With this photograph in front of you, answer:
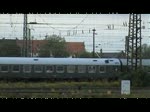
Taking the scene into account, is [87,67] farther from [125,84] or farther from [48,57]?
[125,84]

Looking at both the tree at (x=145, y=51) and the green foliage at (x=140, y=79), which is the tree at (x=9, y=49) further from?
the tree at (x=145, y=51)

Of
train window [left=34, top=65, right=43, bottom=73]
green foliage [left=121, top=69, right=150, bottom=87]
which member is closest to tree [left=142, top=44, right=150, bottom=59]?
green foliage [left=121, top=69, right=150, bottom=87]

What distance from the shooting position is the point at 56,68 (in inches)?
786

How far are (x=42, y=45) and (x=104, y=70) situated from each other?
12.4ft

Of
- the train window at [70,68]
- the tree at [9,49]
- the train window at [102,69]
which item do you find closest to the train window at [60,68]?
the train window at [70,68]

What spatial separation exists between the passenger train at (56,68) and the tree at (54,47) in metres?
0.54

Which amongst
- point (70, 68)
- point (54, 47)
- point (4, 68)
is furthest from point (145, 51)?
point (4, 68)

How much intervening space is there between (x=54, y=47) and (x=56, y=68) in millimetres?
1360

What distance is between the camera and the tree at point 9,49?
58.4 ft

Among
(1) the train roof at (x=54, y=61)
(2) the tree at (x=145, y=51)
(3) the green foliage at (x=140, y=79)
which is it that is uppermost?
(2) the tree at (x=145, y=51)

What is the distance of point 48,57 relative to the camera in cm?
2017
